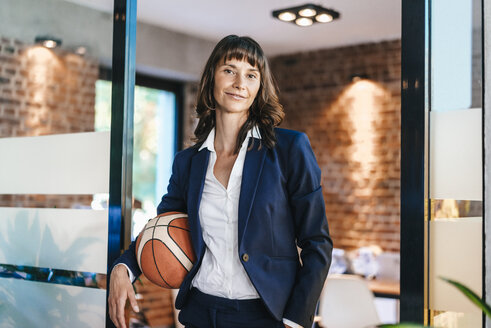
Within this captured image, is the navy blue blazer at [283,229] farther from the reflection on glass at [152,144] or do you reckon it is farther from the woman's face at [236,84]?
the reflection on glass at [152,144]

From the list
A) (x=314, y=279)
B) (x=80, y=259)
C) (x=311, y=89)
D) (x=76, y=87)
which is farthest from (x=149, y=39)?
(x=314, y=279)

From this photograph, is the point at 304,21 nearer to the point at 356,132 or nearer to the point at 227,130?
the point at 356,132

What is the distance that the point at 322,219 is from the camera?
1663 millimetres

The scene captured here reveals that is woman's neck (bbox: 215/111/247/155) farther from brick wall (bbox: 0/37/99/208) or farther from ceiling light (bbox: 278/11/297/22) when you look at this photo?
ceiling light (bbox: 278/11/297/22)

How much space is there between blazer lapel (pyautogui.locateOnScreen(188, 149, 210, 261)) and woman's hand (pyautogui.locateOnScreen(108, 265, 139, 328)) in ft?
0.91

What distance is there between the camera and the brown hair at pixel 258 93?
1760mm

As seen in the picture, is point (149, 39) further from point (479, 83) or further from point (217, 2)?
point (479, 83)

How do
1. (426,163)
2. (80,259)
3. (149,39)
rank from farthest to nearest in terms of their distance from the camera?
(149,39) → (80,259) → (426,163)

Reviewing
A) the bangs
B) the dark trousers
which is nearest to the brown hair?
the bangs

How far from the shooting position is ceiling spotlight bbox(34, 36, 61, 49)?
8.37ft

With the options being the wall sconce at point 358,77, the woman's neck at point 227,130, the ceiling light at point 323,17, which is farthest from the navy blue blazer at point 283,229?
the wall sconce at point 358,77

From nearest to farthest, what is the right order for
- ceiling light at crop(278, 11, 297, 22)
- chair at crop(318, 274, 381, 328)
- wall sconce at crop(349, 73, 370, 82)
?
chair at crop(318, 274, 381, 328)
ceiling light at crop(278, 11, 297, 22)
wall sconce at crop(349, 73, 370, 82)

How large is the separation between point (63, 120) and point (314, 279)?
54.9 inches

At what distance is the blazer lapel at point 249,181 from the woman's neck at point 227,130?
0.38 feet
